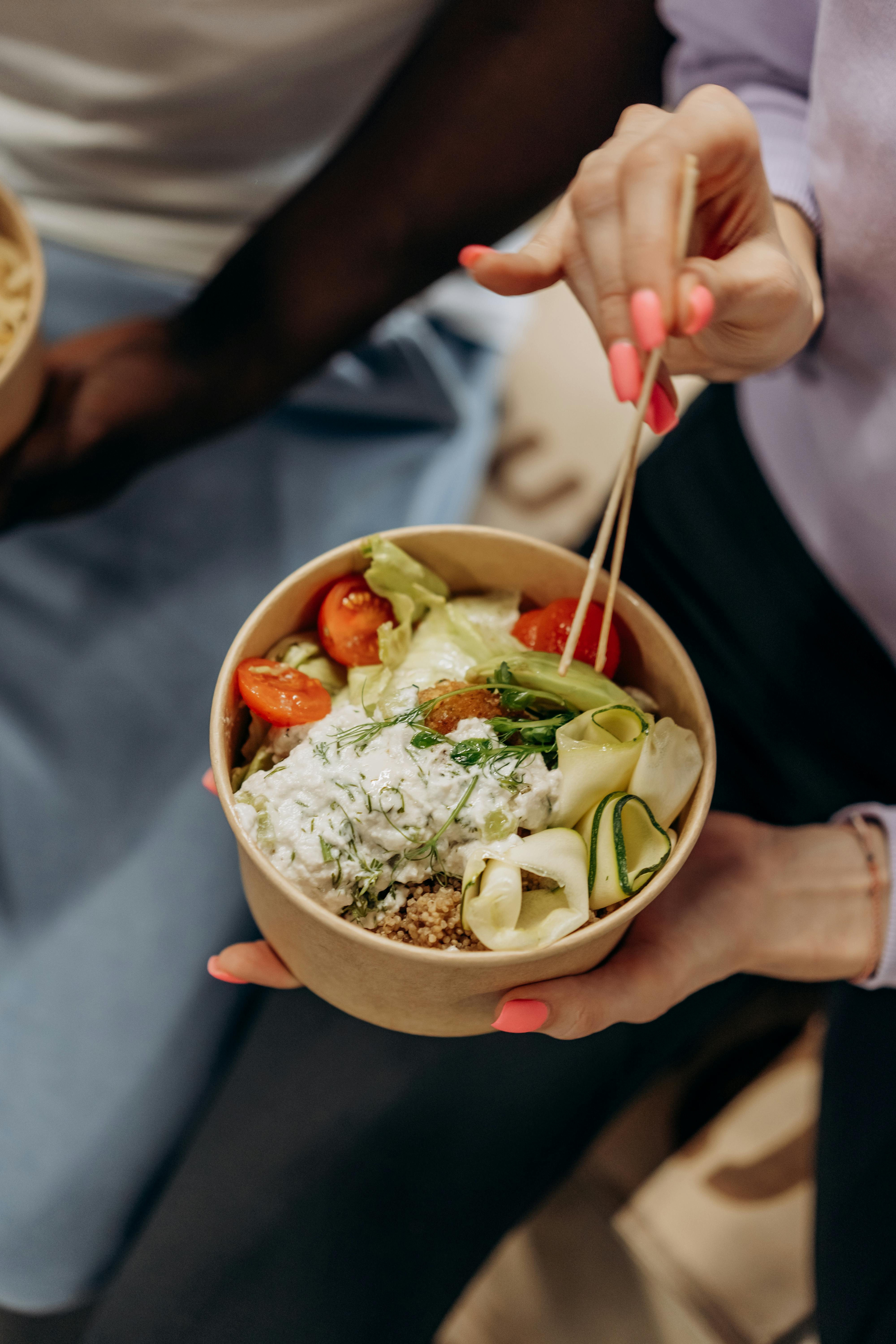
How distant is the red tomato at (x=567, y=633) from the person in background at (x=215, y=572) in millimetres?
495

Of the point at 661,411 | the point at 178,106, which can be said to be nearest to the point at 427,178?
the point at 178,106

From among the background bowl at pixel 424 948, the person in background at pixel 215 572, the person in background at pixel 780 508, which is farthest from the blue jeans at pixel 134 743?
the person in background at pixel 780 508

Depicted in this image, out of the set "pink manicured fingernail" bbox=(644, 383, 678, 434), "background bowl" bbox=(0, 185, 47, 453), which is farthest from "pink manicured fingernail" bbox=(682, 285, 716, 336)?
"background bowl" bbox=(0, 185, 47, 453)

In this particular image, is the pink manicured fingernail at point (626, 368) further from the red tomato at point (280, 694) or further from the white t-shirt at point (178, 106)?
the white t-shirt at point (178, 106)

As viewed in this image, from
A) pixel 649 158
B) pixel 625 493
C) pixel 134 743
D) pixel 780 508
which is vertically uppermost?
pixel 649 158

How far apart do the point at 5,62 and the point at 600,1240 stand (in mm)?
2016

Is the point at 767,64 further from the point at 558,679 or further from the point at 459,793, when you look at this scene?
the point at 459,793

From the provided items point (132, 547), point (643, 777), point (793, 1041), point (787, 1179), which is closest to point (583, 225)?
point (643, 777)

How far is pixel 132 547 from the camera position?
1394mm

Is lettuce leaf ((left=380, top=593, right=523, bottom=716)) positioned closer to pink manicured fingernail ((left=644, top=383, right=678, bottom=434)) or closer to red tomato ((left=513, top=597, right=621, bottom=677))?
red tomato ((left=513, top=597, right=621, bottom=677))

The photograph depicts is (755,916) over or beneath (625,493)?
beneath

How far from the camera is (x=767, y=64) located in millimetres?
902

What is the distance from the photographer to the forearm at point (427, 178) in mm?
1005

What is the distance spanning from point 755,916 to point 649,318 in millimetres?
598
